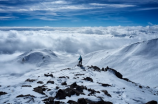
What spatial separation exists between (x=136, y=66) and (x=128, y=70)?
25.5 ft

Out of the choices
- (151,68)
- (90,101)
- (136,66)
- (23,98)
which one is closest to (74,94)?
(90,101)

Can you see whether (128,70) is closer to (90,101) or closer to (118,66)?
(118,66)

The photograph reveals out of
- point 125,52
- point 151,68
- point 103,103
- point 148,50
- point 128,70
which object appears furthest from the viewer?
point 125,52

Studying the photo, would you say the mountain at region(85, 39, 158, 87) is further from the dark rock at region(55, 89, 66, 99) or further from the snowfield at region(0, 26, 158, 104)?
the dark rock at region(55, 89, 66, 99)

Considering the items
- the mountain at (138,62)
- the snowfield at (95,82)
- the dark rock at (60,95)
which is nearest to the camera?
the dark rock at (60,95)

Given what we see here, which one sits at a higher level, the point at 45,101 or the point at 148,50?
the point at 148,50

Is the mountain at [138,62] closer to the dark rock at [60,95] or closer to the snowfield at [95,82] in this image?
the snowfield at [95,82]

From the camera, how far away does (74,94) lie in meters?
12.6

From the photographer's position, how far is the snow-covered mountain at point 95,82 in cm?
1180

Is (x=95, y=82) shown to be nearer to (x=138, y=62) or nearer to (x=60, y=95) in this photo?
(x=60, y=95)

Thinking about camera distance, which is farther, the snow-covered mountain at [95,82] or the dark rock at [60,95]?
the snow-covered mountain at [95,82]

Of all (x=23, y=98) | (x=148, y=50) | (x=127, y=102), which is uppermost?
(x=148, y=50)

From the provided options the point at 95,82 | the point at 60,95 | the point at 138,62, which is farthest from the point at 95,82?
the point at 138,62

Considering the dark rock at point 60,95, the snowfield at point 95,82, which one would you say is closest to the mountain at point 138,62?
the snowfield at point 95,82
